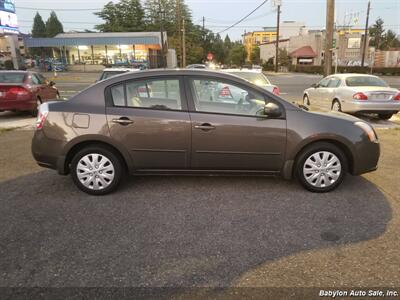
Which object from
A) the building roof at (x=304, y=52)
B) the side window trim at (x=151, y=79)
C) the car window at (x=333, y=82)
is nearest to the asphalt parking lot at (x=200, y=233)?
the side window trim at (x=151, y=79)

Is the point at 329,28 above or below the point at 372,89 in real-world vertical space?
above

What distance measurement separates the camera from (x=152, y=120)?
4086 mm

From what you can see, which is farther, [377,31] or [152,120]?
[377,31]

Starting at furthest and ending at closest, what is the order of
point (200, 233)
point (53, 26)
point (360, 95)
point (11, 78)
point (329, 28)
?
point (53, 26) < point (329, 28) < point (11, 78) < point (360, 95) < point (200, 233)

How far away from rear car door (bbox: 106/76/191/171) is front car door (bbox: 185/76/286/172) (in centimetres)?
16

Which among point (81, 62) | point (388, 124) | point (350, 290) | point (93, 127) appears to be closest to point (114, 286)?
point (350, 290)

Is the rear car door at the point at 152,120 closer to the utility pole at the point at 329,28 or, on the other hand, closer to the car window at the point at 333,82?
the car window at the point at 333,82

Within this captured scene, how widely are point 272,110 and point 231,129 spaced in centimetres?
55

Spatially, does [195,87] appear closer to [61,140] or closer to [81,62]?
[61,140]

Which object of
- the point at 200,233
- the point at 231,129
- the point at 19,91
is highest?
the point at 19,91

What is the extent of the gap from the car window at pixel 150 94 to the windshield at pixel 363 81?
306 inches

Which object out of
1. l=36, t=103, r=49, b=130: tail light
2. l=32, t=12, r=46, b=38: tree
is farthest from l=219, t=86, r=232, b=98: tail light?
l=32, t=12, r=46, b=38: tree

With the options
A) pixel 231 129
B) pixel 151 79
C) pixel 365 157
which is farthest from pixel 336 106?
pixel 151 79

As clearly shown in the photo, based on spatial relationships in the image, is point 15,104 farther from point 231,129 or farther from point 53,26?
point 53,26
